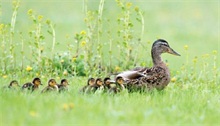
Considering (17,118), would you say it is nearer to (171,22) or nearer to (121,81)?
(121,81)

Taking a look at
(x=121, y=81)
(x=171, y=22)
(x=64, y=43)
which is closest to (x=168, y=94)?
(x=121, y=81)

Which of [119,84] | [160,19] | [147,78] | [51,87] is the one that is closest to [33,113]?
[51,87]

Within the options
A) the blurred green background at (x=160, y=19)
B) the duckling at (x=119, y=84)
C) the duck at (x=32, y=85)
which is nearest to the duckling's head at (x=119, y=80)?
the duckling at (x=119, y=84)

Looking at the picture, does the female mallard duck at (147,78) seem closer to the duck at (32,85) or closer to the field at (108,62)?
the field at (108,62)

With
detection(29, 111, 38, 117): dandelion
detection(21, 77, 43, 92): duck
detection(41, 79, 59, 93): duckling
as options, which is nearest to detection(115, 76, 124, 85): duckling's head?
detection(41, 79, 59, 93): duckling

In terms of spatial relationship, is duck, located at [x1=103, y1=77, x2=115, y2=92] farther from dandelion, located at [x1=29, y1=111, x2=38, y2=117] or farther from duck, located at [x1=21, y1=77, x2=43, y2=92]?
dandelion, located at [x1=29, y1=111, x2=38, y2=117]

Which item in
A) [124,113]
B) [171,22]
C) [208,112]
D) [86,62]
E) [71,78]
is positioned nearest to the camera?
[124,113]

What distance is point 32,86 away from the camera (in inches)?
381

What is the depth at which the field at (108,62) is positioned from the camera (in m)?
7.16

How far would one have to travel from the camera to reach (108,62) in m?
14.4

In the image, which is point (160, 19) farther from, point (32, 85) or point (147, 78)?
point (32, 85)

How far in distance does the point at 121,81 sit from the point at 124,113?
279cm

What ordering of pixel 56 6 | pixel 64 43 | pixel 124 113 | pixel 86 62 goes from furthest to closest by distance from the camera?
1. pixel 56 6
2. pixel 64 43
3. pixel 86 62
4. pixel 124 113

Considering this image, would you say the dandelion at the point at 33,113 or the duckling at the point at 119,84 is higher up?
the duckling at the point at 119,84
